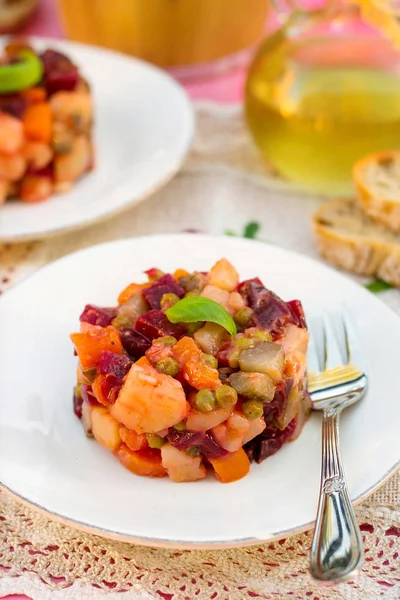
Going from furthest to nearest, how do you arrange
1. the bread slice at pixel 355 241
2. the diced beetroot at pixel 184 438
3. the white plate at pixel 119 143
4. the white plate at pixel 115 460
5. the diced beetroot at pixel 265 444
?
the white plate at pixel 119 143
the bread slice at pixel 355 241
the diced beetroot at pixel 265 444
the diced beetroot at pixel 184 438
the white plate at pixel 115 460

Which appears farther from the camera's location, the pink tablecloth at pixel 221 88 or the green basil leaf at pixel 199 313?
the pink tablecloth at pixel 221 88

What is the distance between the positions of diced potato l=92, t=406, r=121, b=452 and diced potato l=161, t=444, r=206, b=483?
122 millimetres

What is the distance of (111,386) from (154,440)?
156mm

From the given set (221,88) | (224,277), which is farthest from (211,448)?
(221,88)

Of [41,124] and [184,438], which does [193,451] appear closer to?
[184,438]

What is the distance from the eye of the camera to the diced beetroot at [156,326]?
75.3 inches

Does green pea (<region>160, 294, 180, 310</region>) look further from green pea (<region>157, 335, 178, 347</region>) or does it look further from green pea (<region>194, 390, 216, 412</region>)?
green pea (<region>194, 390, 216, 412</region>)

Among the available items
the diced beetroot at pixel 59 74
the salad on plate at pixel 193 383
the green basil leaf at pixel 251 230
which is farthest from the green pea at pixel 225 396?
the diced beetroot at pixel 59 74

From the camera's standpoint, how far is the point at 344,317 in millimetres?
2213

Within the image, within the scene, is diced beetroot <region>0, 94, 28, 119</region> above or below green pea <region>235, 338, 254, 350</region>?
below

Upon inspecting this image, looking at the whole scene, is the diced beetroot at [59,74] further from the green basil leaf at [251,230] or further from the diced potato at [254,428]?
the diced potato at [254,428]

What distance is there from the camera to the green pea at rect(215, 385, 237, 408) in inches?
68.3


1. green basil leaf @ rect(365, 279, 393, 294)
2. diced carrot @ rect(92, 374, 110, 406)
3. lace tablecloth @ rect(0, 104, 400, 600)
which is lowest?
green basil leaf @ rect(365, 279, 393, 294)

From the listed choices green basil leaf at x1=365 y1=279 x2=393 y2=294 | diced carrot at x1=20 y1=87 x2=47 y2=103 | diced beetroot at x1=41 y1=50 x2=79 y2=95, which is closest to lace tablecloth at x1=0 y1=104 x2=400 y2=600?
green basil leaf at x1=365 y1=279 x2=393 y2=294
